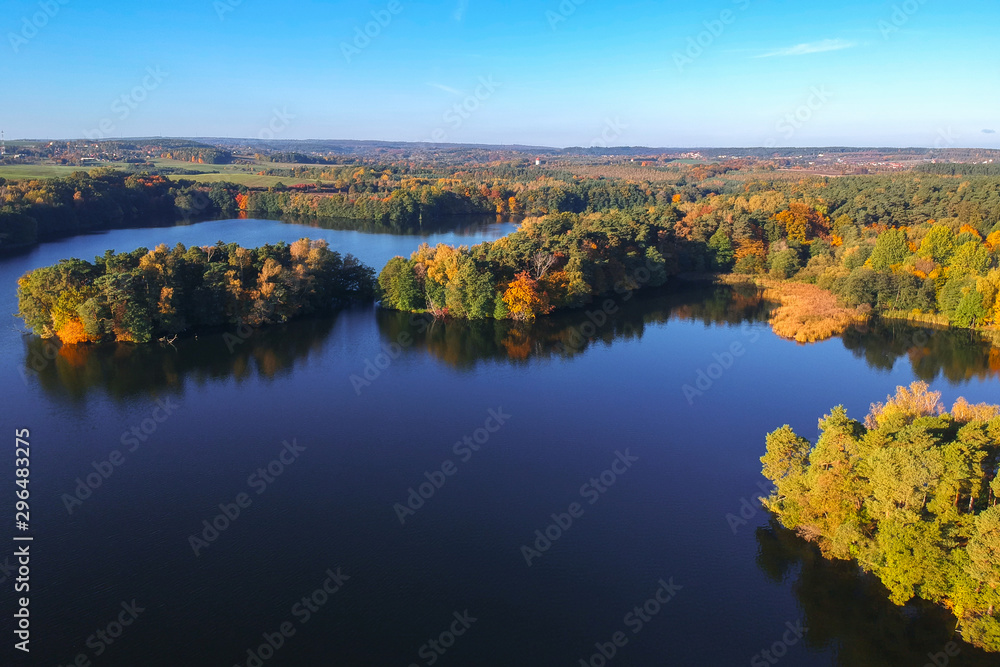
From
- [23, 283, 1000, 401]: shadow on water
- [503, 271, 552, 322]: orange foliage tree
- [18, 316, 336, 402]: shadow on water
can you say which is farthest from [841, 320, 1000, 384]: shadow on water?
[18, 316, 336, 402]: shadow on water

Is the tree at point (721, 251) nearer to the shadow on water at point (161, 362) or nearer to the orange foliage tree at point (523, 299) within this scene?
the orange foliage tree at point (523, 299)

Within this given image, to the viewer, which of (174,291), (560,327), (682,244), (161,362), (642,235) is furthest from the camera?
(682,244)

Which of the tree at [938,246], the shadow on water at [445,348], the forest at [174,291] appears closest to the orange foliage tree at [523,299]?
the shadow on water at [445,348]

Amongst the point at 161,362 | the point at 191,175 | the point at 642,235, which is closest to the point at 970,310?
the point at 642,235

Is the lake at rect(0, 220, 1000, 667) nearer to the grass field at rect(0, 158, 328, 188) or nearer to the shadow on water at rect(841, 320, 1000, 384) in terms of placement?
the shadow on water at rect(841, 320, 1000, 384)

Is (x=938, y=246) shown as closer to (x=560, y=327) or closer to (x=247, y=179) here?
(x=560, y=327)
